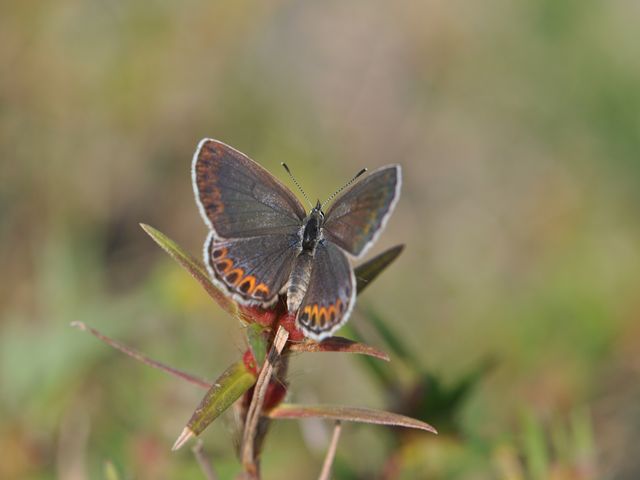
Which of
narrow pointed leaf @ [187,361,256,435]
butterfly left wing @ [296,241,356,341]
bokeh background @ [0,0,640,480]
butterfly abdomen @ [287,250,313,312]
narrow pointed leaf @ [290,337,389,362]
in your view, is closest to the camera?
narrow pointed leaf @ [187,361,256,435]

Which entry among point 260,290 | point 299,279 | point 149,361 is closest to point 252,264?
point 299,279

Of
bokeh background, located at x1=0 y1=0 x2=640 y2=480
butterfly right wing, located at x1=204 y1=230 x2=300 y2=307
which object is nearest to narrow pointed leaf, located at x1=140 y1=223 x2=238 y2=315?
butterfly right wing, located at x1=204 y1=230 x2=300 y2=307

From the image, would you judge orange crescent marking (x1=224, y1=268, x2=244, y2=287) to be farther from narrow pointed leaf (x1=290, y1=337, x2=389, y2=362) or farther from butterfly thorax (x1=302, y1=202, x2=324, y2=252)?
butterfly thorax (x1=302, y1=202, x2=324, y2=252)

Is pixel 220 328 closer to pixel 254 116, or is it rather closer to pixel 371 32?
pixel 254 116

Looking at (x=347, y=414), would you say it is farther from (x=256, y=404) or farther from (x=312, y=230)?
(x=312, y=230)

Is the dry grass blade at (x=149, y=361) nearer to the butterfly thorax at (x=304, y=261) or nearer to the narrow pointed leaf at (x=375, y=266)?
the butterfly thorax at (x=304, y=261)

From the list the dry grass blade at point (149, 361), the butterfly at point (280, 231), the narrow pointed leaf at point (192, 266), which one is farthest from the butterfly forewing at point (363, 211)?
the dry grass blade at point (149, 361)
